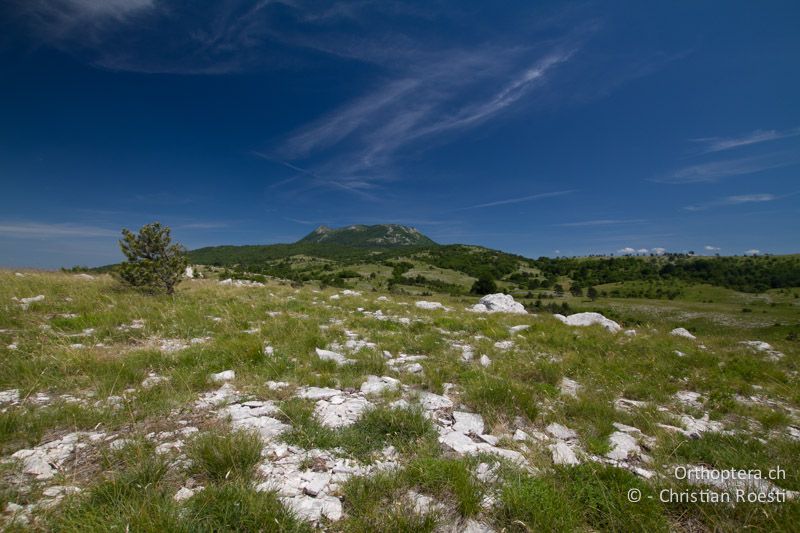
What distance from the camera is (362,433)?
4035 millimetres

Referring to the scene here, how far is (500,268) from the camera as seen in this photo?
168m

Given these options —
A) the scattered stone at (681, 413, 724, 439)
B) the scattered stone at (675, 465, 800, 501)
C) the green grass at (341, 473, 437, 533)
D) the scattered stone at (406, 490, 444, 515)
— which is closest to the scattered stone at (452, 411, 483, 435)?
the scattered stone at (406, 490, 444, 515)

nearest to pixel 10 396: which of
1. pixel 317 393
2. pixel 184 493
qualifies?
pixel 184 493

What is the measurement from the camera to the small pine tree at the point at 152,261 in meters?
Answer: 14.9

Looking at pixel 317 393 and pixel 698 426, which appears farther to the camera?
pixel 317 393

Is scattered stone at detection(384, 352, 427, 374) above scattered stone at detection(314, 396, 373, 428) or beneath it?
above

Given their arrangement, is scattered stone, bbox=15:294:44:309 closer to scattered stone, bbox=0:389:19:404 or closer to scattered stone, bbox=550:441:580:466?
scattered stone, bbox=0:389:19:404

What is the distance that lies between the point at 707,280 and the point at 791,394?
19837cm

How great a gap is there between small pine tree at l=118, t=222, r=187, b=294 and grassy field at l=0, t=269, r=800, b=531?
6.18 metres

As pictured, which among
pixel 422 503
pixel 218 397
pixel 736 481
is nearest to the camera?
pixel 422 503

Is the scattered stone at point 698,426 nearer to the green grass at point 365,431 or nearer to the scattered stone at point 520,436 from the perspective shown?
the scattered stone at point 520,436

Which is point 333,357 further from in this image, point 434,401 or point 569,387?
point 569,387

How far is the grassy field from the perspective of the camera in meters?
2.73

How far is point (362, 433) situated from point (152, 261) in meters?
16.5
